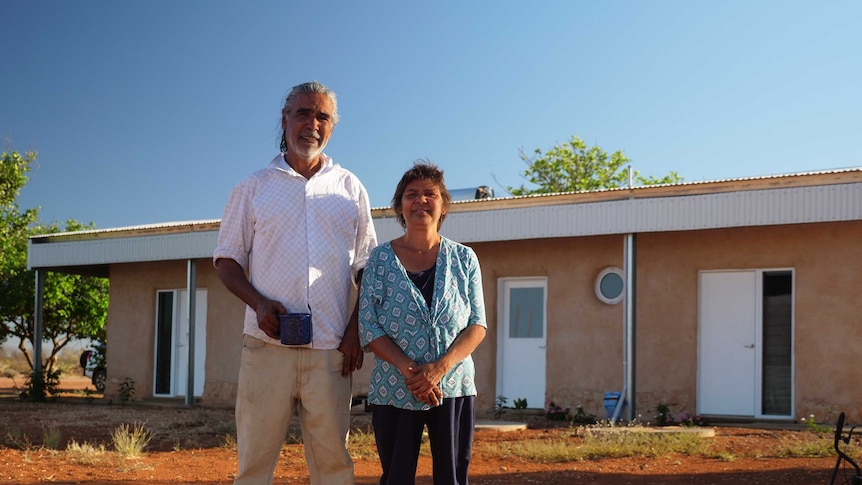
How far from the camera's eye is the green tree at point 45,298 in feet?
72.9

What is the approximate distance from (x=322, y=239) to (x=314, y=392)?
550 millimetres

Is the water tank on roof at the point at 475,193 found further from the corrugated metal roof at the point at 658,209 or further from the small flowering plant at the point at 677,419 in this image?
the small flowering plant at the point at 677,419

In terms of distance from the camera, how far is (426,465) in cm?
826

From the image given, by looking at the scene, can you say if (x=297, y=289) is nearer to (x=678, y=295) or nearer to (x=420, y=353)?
(x=420, y=353)

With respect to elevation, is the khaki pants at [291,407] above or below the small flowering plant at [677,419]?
above

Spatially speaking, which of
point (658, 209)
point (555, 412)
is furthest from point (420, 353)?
point (555, 412)

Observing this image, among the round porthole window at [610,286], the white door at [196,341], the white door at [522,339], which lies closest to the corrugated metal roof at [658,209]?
the round porthole window at [610,286]

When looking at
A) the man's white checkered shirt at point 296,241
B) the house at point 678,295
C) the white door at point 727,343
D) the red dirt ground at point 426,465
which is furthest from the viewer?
the white door at point 727,343

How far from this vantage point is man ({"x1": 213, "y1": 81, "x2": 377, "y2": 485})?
12.3 feet

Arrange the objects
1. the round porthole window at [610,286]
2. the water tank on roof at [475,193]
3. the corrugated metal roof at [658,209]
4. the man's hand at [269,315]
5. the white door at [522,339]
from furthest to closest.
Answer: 1. the water tank on roof at [475,193]
2. the white door at [522,339]
3. the round porthole window at [610,286]
4. the corrugated metal roof at [658,209]
5. the man's hand at [269,315]

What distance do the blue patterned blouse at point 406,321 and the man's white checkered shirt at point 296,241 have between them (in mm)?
101

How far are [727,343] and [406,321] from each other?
8894 mm

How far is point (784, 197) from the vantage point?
36.0 feet

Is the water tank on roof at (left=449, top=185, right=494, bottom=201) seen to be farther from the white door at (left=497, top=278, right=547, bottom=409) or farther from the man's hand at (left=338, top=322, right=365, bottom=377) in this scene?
the man's hand at (left=338, top=322, right=365, bottom=377)
